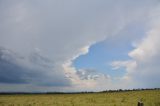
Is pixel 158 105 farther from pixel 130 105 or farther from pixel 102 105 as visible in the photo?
pixel 102 105

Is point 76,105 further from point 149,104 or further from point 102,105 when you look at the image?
point 149,104

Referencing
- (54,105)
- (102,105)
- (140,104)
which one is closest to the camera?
(140,104)

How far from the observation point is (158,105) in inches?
1347

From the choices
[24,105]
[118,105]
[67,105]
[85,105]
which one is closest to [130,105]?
[118,105]

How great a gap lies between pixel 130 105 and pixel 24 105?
52.0ft

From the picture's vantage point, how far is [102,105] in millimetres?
36531

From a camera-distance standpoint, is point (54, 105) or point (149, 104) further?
point (54, 105)

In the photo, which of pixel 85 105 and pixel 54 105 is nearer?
pixel 85 105

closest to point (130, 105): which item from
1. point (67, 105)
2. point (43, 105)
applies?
point (67, 105)

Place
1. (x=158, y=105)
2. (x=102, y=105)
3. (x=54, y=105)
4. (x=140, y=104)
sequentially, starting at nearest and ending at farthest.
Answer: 1. (x=140, y=104)
2. (x=158, y=105)
3. (x=102, y=105)
4. (x=54, y=105)

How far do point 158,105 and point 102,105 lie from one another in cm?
707

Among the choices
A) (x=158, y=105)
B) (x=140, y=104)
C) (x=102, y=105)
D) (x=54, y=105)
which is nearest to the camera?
(x=140, y=104)

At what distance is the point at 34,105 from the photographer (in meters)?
40.4

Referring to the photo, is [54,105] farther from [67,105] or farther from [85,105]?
[85,105]
